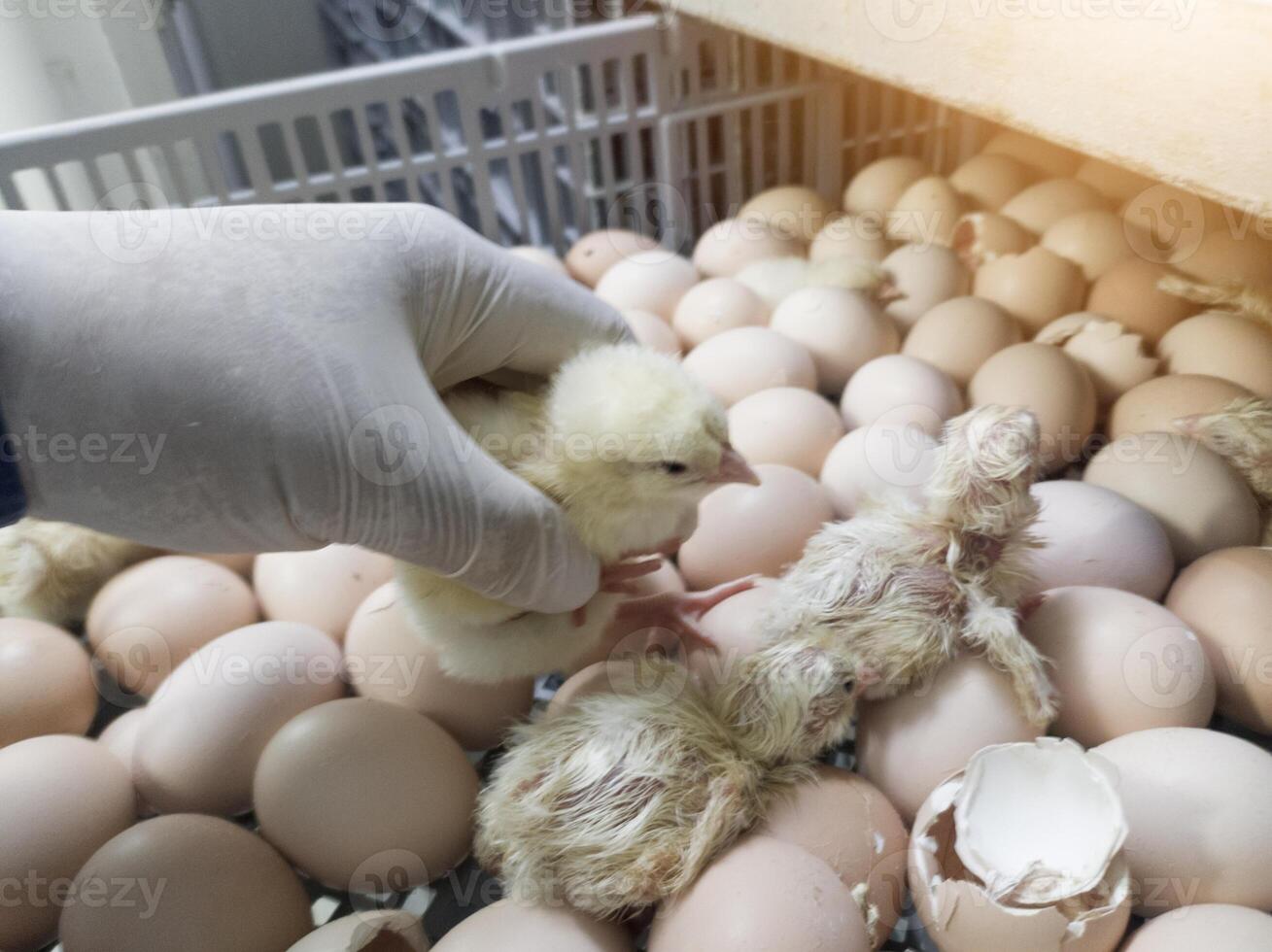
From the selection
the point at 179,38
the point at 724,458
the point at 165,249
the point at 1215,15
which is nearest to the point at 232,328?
the point at 165,249

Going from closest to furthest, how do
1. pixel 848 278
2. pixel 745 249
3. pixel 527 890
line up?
1. pixel 527 890
2. pixel 848 278
3. pixel 745 249

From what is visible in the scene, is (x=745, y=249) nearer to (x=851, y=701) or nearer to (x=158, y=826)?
(x=851, y=701)

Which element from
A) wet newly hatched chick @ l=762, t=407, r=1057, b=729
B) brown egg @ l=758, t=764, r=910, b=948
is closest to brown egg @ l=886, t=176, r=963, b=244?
wet newly hatched chick @ l=762, t=407, r=1057, b=729

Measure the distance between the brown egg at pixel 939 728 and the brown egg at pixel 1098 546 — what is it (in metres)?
0.16

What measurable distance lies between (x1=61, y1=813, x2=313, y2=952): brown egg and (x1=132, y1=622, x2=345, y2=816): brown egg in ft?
0.29

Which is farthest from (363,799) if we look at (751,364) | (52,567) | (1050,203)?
(1050,203)

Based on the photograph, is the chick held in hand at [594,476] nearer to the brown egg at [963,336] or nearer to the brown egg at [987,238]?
the brown egg at [963,336]

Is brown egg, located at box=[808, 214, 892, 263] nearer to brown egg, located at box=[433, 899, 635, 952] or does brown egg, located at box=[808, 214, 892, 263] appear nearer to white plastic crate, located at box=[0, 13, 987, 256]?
white plastic crate, located at box=[0, 13, 987, 256]

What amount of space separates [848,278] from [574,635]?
726 mm

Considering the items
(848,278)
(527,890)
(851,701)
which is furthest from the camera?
(848,278)

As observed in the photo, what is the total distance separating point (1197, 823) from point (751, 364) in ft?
2.42

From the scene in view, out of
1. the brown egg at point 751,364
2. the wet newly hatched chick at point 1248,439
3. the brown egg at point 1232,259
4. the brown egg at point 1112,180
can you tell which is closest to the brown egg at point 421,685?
the brown egg at point 751,364

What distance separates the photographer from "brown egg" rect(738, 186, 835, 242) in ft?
5.45

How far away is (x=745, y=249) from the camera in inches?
61.9
